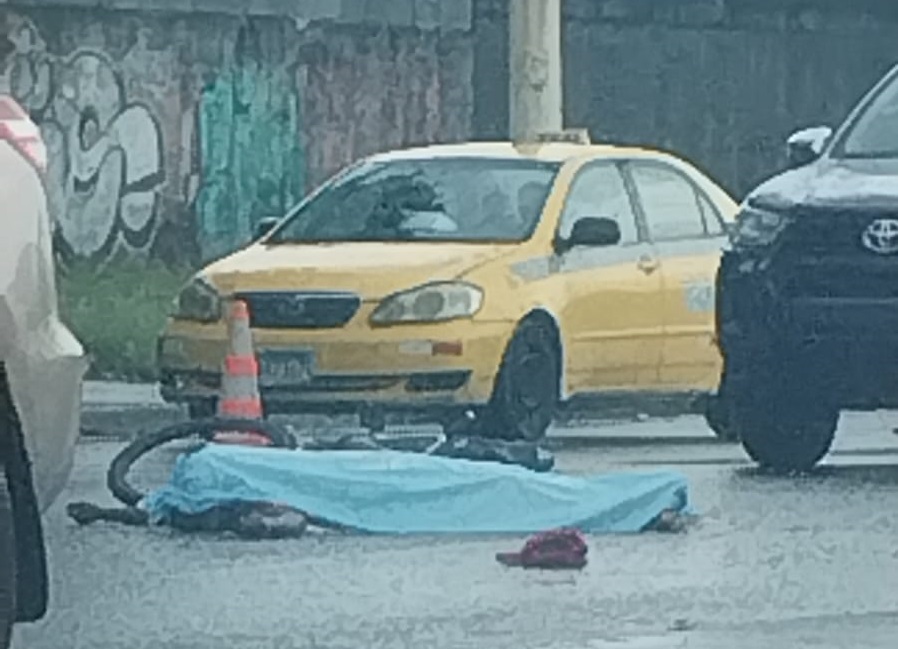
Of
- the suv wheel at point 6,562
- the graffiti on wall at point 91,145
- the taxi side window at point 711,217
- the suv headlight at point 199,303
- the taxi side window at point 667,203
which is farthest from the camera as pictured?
the graffiti on wall at point 91,145

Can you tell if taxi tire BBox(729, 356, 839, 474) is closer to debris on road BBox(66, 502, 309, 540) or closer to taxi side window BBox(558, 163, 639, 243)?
taxi side window BBox(558, 163, 639, 243)

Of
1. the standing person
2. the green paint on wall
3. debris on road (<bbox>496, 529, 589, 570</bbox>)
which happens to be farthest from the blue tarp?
the green paint on wall

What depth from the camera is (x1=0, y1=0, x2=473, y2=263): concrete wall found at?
22.3m

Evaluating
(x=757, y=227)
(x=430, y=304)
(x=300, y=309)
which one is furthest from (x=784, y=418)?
(x=300, y=309)

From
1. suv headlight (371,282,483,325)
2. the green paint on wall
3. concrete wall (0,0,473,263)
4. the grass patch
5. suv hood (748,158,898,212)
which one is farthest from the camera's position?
the green paint on wall

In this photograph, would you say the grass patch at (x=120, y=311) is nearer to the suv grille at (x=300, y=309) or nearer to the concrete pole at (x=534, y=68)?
the concrete pole at (x=534, y=68)

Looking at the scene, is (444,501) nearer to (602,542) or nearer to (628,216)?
(602,542)

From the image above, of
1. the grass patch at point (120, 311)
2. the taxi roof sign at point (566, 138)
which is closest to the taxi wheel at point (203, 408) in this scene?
the taxi roof sign at point (566, 138)

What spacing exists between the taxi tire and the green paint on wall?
28.3 ft

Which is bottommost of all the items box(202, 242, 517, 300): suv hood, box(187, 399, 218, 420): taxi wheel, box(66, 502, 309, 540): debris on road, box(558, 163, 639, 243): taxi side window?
box(187, 399, 218, 420): taxi wheel

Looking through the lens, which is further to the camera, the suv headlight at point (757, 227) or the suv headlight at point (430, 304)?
the suv headlight at point (430, 304)

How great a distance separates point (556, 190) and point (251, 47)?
6.66 m

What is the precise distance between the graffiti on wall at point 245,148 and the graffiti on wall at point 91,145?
46 centimetres

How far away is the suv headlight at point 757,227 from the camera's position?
47.1 ft
